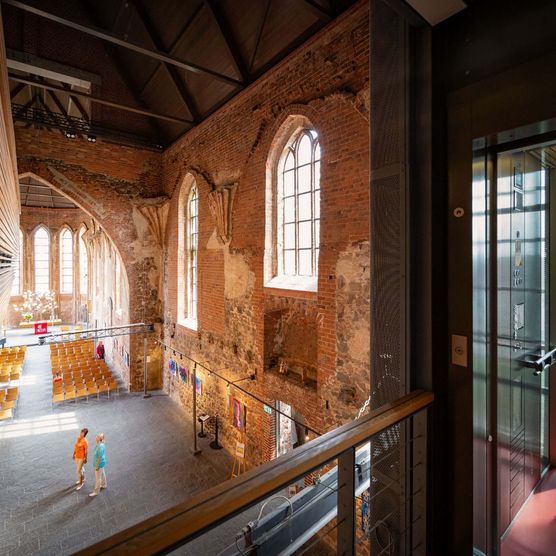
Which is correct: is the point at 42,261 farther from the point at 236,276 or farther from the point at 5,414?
the point at 236,276

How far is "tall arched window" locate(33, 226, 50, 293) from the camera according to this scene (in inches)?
809

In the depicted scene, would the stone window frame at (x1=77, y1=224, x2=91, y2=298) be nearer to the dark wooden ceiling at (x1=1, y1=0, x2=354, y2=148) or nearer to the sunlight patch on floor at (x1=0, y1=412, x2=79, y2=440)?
the dark wooden ceiling at (x1=1, y1=0, x2=354, y2=148)

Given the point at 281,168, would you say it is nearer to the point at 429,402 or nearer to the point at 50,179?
the point at 429,402

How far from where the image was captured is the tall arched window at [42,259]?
2055 centimetres

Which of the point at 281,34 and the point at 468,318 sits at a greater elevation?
the point at 281,34

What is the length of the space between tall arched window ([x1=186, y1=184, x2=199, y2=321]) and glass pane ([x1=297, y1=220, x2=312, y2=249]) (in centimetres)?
435

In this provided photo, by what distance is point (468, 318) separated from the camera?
1.66m

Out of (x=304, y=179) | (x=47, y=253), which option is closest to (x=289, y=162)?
(x=304, y=179)

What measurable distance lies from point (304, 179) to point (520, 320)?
4097mm

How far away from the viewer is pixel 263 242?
5.94 metres

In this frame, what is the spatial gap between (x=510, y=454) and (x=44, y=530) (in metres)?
6.22

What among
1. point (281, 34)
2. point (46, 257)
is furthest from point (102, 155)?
point (46, 257)

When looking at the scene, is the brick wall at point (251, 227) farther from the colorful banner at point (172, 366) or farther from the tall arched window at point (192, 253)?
the tall arched window at point (192, 253)

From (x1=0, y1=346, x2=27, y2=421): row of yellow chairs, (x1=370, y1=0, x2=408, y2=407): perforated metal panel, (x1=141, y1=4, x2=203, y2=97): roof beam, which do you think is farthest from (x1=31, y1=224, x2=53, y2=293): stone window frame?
(x1=370, y1=0, x2=408, y2=407): perforated metal panel
